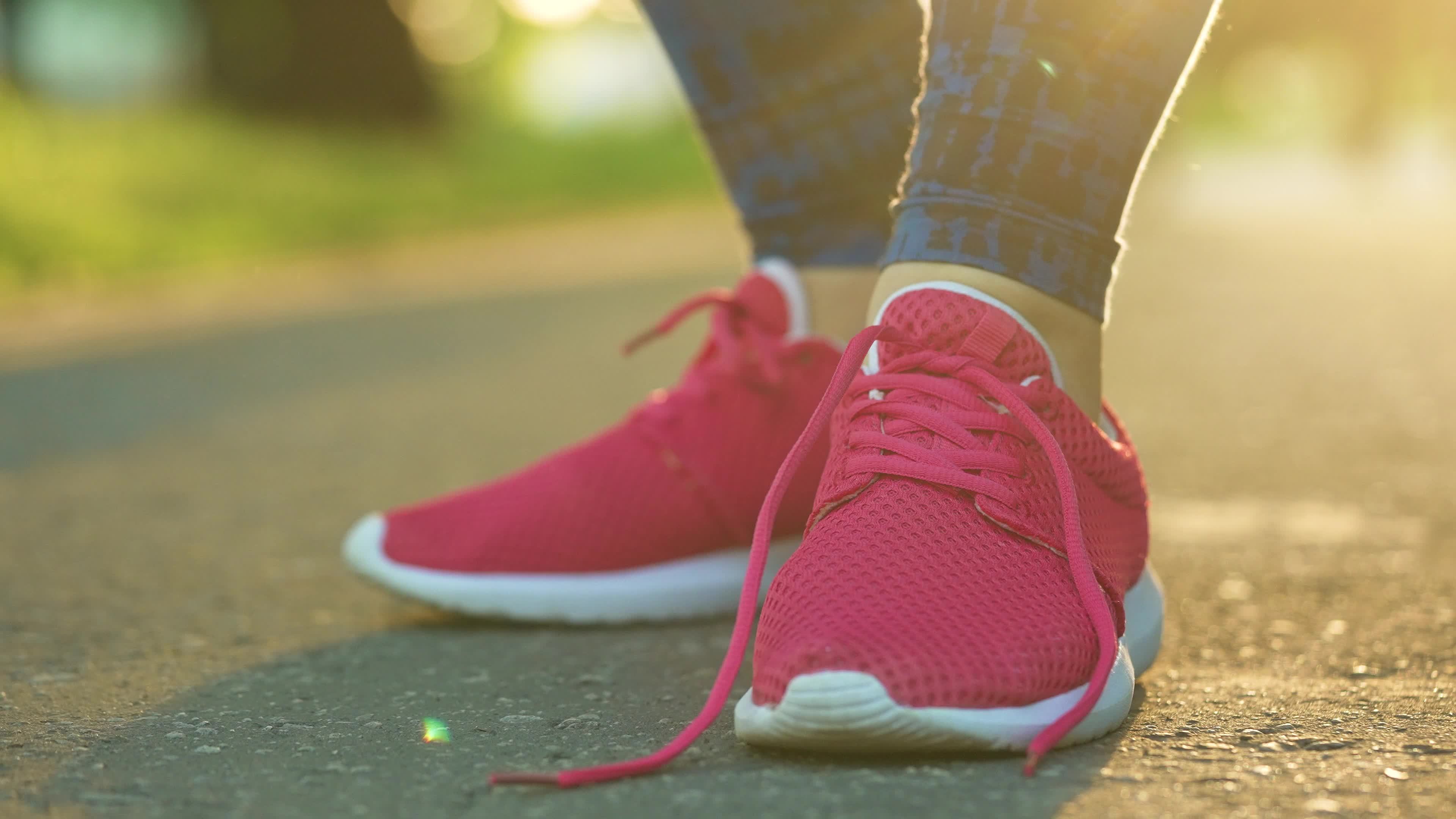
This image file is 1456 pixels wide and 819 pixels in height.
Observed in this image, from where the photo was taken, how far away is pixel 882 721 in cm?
97

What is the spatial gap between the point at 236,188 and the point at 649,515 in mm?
7658

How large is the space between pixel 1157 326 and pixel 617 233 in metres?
5.90

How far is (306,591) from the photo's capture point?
1750 millimetres

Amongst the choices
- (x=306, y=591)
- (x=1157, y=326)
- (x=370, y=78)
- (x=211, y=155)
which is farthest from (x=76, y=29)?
(x=306, y=591)

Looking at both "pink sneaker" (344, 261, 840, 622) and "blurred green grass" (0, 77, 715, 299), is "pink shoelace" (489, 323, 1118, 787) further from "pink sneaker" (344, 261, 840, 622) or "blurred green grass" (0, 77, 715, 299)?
"blurred green grass" (0, 77, 715, 299)

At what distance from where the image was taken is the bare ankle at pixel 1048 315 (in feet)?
3.81

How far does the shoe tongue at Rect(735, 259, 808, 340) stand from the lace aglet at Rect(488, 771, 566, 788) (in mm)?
666

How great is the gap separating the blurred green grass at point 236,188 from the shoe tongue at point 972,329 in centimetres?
529

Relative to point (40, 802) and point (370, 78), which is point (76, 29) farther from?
point (40, 802)

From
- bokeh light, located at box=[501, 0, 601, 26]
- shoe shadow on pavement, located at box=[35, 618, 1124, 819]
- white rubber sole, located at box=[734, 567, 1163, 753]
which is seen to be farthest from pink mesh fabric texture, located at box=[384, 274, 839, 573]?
bokeh light, located at box=[501, 0, 601, 26]

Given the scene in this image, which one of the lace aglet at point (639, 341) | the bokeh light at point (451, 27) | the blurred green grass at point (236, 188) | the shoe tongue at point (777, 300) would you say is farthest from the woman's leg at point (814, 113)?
the bokeh light at point (451, 27)

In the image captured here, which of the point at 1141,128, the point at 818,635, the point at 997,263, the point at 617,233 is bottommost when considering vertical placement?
the point at 617,233

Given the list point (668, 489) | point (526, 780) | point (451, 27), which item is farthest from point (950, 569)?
point (451, 27)

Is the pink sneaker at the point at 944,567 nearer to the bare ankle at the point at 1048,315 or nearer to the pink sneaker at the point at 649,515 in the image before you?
the bare ankle at the point at 1048,315
